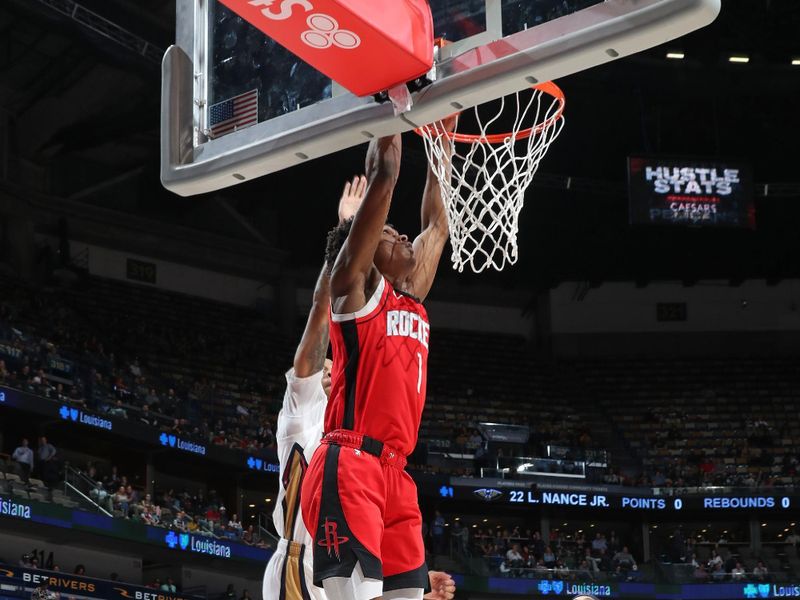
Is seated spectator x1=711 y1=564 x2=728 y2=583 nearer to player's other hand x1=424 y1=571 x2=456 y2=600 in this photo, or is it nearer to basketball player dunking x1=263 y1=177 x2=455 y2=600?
basketball player dunking x1=263 y1=177 x2=455 y2=600

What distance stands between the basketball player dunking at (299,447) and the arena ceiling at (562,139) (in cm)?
1456

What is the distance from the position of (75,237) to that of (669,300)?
51.2 feet

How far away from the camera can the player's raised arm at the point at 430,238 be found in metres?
4.82

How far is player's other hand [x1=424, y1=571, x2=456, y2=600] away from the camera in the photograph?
4.45m

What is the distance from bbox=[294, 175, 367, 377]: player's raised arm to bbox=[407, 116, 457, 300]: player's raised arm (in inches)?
11.8

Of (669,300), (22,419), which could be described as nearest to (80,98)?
(22,419)

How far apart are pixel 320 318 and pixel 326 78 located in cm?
127

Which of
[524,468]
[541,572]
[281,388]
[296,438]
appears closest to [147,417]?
[281,388]

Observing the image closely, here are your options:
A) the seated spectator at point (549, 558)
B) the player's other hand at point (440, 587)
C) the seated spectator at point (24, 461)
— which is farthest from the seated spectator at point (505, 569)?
the player's other hand at point (440, 587)

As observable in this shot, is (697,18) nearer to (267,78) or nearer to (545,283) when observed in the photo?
(267,78)

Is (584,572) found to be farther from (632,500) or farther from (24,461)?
(24,461)

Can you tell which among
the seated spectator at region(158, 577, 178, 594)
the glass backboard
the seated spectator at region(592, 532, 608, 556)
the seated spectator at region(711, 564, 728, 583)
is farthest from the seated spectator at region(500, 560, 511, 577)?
the glass backboard

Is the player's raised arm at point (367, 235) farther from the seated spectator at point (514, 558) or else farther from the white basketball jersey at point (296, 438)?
the seated spectator at point (514, 558)

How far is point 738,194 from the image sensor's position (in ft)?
73.9
